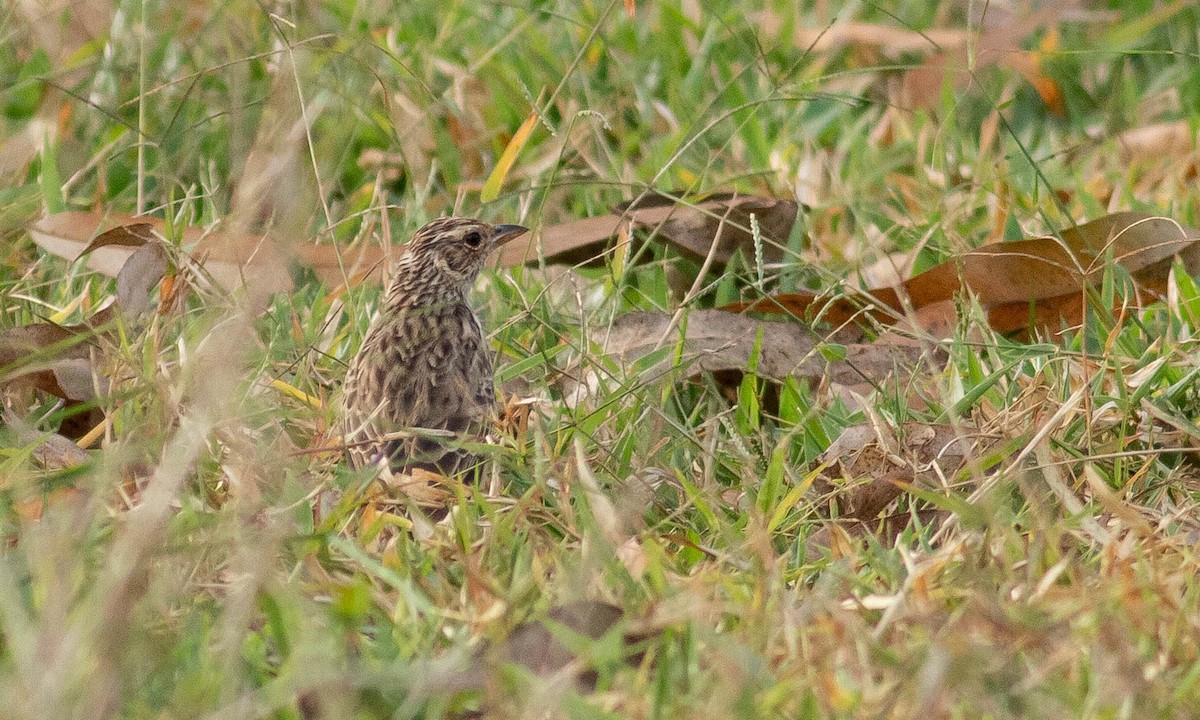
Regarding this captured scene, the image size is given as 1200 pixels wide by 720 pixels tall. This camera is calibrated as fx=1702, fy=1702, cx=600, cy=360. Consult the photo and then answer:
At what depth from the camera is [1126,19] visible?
8.01 m

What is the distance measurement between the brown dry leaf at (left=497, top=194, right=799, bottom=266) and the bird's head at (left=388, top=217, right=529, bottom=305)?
235 millimetres

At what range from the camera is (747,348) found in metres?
4.87

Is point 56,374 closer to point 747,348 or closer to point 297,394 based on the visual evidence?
point 297,394

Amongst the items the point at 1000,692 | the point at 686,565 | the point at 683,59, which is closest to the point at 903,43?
the point at 683,59

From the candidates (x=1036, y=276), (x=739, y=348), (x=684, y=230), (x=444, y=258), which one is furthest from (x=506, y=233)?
(x=1036, y=276)

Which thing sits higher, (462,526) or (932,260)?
(462,526)

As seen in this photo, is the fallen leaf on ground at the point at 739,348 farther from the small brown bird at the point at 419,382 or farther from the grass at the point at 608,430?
the small brown bird at the point at 419,382

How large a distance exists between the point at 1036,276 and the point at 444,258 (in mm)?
1734

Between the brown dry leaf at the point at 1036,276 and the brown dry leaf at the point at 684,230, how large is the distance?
1.23ft

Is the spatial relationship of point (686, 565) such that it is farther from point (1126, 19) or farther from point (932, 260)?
point (1126, 19)

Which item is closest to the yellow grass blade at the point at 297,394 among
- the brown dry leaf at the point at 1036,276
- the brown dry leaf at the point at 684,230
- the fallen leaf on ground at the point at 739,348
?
the fallen leaf on ground at the point at 739,348

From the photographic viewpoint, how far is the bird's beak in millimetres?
5074

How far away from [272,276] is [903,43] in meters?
3.47

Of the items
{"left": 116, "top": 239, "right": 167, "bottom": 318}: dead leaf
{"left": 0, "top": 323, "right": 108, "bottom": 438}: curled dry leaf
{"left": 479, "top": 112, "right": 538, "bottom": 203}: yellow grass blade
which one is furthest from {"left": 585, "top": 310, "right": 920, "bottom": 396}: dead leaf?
{"left": 0, "top": 323, "right": 108, "bottom": 438}: curled dry leaf
